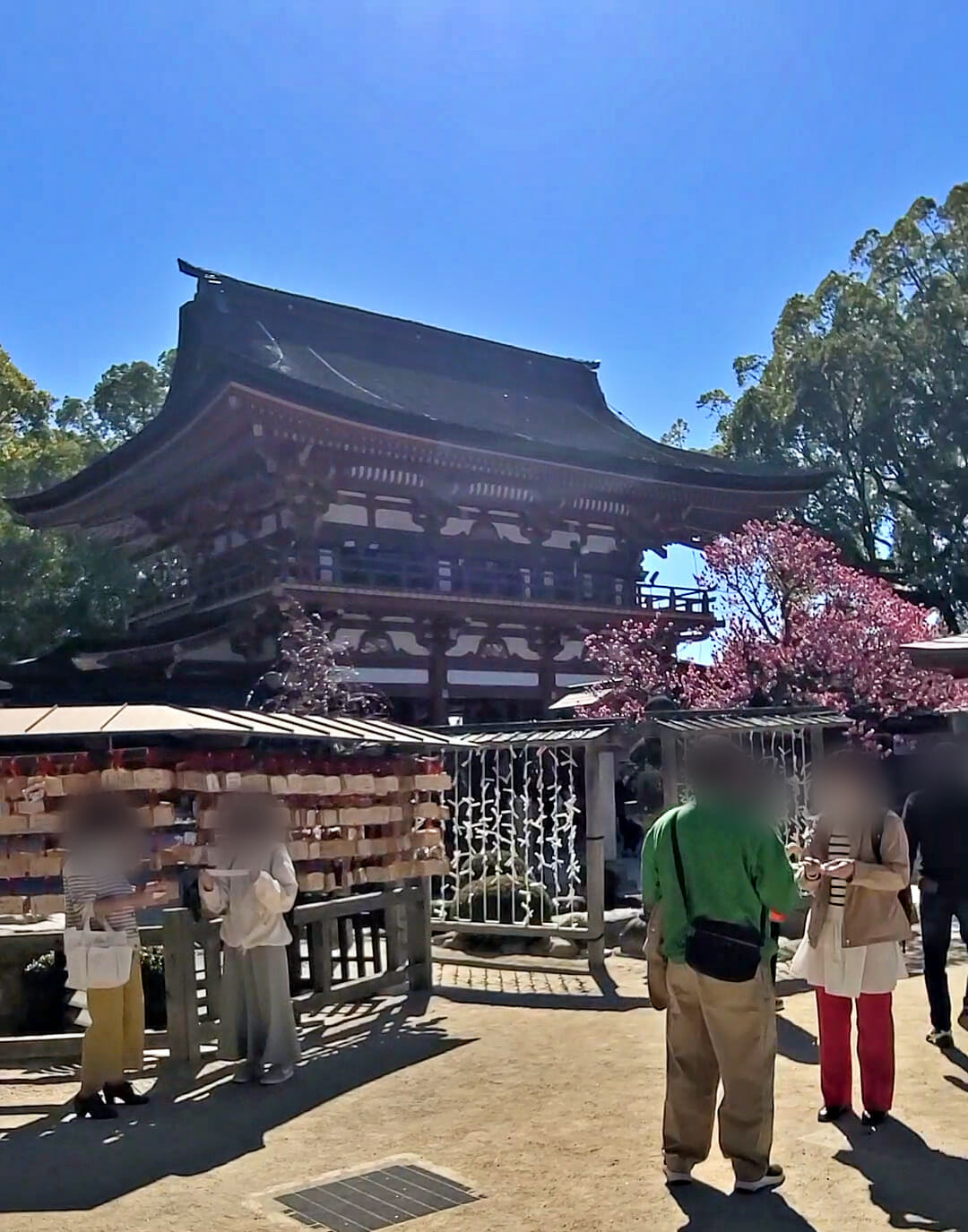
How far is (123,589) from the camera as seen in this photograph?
993 inches

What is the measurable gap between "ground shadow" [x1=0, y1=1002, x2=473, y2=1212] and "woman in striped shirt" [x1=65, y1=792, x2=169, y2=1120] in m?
0.15

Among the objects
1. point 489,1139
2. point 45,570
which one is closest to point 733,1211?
point 489,1139

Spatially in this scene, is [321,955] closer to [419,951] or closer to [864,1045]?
[419,951]

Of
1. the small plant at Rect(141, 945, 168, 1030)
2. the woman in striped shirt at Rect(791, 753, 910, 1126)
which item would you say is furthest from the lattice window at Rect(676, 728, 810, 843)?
the small plant at Rect(141, 945, 168, 1030)

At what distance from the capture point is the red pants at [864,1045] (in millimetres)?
5148

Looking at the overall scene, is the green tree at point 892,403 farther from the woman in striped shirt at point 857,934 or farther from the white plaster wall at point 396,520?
the woman in striped shirt at point 857,934

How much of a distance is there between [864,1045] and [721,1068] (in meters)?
1.07

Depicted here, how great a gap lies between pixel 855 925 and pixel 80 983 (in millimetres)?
3637

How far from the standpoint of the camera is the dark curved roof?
1861 centimetres

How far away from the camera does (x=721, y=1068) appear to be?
4477 millimetres

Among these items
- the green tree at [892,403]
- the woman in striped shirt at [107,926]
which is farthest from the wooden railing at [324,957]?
the green tree at [892,403]

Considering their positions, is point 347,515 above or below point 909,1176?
above

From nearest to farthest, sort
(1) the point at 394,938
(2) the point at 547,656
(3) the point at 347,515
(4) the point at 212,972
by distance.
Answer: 1. (4) the point at 212,972
2. (1) the point at 394,938
3. (3) the point at 347,515
4. (2) the point at 547,656

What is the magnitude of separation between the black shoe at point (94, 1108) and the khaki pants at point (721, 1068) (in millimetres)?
2788
